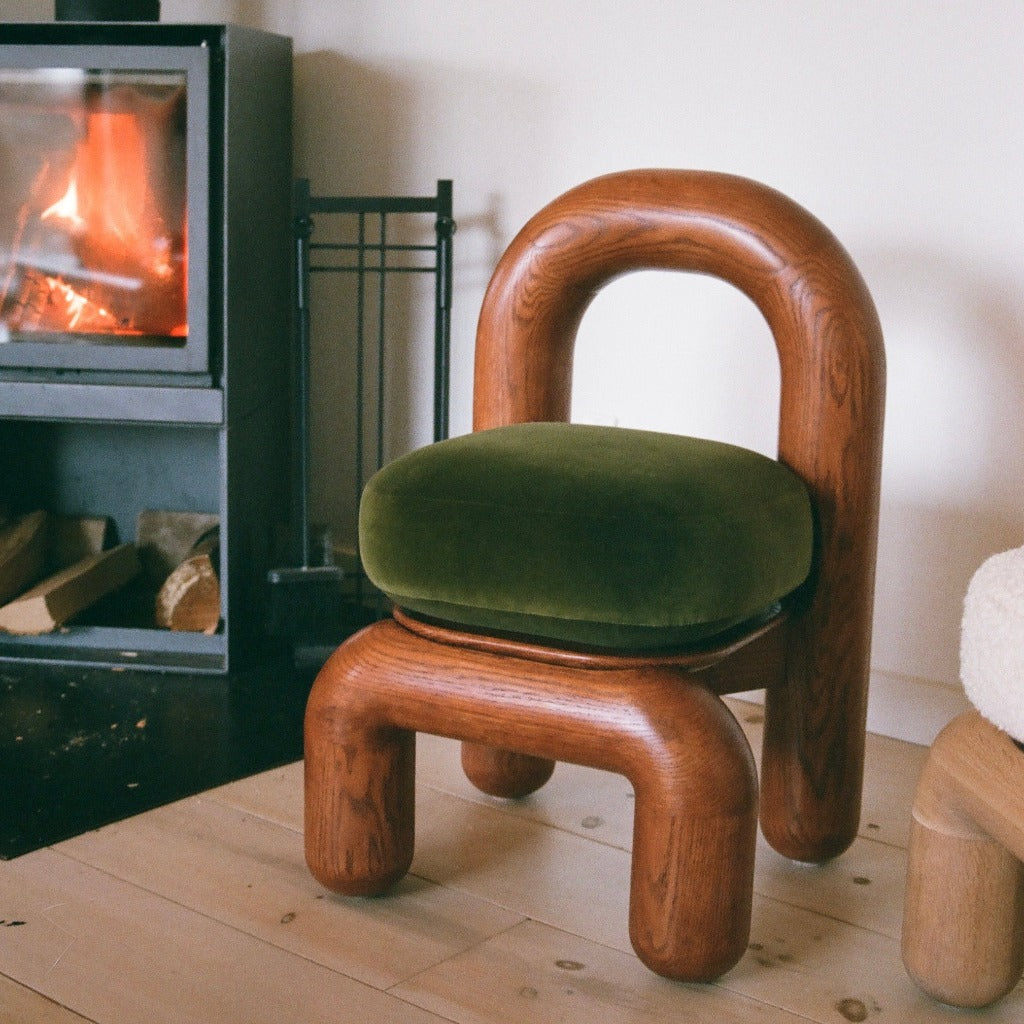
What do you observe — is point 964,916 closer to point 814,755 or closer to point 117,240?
point 814,755

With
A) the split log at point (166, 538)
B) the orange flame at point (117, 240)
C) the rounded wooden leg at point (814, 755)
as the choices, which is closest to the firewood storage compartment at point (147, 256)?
the orange flame at point (117, 240)

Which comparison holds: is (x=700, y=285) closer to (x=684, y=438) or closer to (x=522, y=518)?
(x=684, y=438)

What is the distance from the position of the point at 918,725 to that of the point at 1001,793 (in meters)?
0.79

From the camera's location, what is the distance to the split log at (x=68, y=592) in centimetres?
195

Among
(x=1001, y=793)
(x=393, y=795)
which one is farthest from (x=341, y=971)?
(x=1001, y=793)

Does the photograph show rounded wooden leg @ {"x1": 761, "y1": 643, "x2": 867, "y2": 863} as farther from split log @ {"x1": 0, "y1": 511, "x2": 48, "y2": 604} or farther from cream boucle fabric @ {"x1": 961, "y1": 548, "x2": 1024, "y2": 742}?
split log @ {"x1": 0, "y1": 511, "x2": 48, "y2": 604}

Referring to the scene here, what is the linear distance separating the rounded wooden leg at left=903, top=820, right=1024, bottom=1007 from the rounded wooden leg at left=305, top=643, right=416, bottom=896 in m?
0.47

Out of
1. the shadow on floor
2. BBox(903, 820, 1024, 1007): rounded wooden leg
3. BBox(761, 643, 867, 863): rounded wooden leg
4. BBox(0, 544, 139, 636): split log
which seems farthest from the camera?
BBox(0, 544, 139, 636): split log

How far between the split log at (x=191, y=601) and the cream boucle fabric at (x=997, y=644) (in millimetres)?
1310

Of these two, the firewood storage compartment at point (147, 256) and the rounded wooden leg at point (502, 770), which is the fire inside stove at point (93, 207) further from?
the rounded wooden leg at point (502, 770)

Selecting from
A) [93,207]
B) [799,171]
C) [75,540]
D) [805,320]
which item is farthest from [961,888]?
[75,540]

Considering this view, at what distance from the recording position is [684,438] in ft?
3.98

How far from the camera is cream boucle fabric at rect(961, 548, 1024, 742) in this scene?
90 cm

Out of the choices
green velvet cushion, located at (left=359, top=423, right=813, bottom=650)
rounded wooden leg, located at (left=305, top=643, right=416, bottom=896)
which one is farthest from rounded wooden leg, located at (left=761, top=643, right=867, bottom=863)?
rounded wooden leg, located at (left=305, top=643, right=416, bottom=896)
